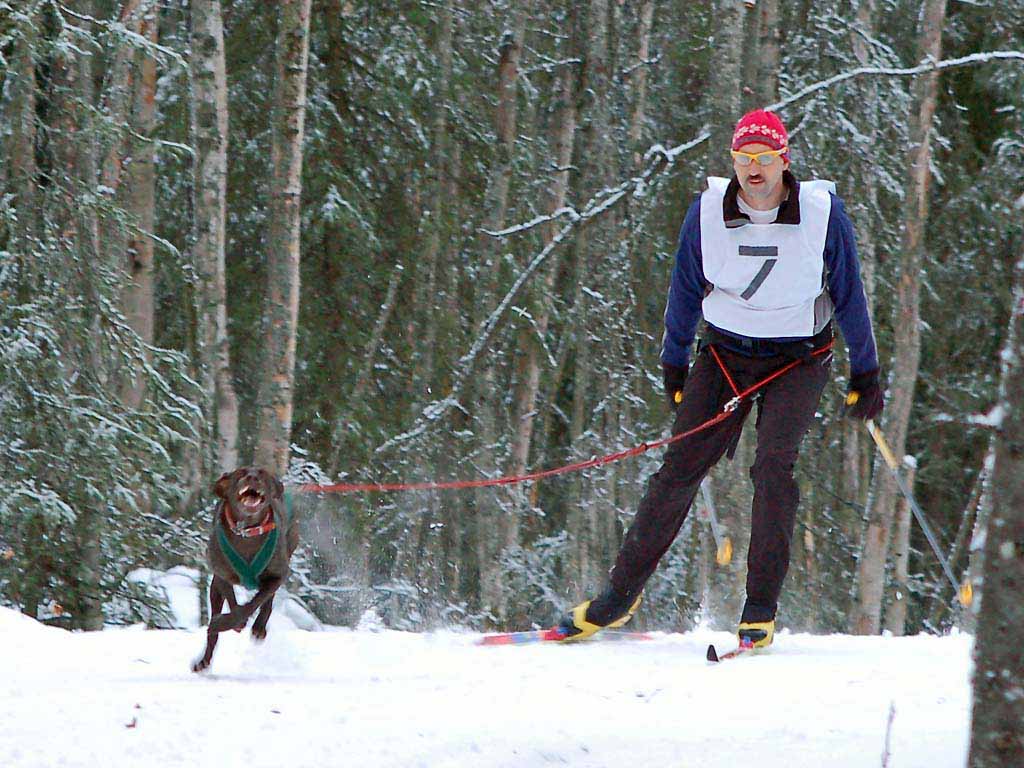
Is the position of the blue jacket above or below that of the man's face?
Answer: below

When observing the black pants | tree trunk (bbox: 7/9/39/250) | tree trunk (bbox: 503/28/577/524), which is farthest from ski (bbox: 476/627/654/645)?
tree trunk (bbox: 503/28/577/524)

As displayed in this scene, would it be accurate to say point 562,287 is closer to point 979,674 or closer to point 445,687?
point 445,687

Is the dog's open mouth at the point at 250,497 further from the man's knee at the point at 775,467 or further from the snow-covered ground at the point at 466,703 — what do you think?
the man's knee at the point at 775,467

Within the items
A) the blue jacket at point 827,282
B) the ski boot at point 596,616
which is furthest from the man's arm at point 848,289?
the ski boot at point 596,616

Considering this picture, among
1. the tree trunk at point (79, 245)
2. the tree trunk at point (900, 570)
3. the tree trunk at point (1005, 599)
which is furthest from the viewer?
the tree trunk at point (900, 570)

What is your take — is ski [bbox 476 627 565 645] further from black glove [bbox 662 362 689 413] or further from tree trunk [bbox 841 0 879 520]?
tree trunk [bbox 841 0 879 520]

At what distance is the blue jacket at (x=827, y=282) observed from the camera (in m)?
4.41

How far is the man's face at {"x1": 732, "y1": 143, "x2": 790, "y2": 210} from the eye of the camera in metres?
4.34

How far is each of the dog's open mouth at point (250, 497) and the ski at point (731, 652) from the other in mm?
1644

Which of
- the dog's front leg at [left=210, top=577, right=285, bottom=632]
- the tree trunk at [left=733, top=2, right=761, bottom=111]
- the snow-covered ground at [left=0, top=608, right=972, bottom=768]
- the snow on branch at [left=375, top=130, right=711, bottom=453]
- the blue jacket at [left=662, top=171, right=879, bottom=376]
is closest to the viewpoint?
the snow-covered ground at [left=0, top=608, right=972, bottom=768]

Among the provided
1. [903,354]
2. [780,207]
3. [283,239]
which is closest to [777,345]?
[780,207]

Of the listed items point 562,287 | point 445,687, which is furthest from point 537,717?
point 562,287

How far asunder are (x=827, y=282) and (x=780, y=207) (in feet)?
1.08

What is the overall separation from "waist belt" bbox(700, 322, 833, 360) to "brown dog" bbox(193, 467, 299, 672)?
1718 mm
